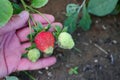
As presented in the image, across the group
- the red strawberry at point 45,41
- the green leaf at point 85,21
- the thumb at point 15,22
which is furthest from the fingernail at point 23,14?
the green leaf at point 85,21

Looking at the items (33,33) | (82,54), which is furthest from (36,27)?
(82,54)

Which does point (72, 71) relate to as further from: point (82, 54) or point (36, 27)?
point (36, 27)

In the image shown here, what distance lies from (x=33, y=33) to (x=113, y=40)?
1.22ft

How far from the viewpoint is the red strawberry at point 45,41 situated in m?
1.25

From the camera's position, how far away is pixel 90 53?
1.50 metres

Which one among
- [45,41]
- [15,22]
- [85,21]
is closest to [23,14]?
[15,22]

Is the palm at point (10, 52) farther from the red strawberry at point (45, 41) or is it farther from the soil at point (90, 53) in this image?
the red strawberry at point (45, 41)

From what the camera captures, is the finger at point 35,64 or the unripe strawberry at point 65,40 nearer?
the unripe strawberry at point 65,40

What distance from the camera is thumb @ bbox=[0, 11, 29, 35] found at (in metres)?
1.34

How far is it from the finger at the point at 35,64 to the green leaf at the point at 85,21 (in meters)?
0.17

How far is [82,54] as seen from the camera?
150cm

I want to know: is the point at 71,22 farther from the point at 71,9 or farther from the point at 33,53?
the point at 33,53

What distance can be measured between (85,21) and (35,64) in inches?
9.8

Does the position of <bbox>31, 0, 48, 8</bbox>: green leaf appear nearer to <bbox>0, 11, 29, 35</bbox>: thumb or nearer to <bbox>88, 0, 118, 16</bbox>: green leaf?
<bbox>0, 11, 29, 35</bbox>: thumb
